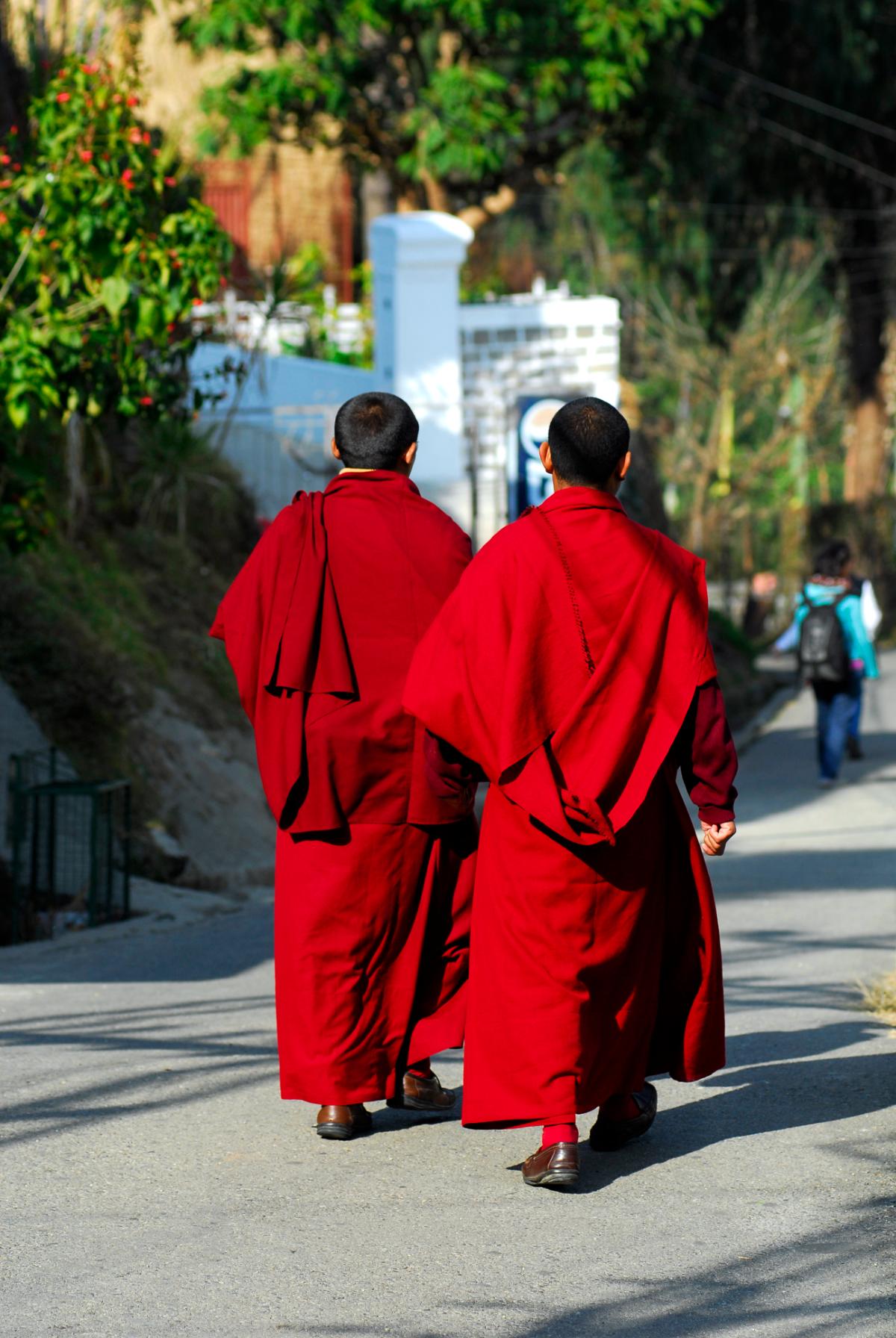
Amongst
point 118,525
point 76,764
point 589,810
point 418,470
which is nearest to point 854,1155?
point 589,810

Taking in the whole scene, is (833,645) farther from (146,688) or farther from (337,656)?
(337,656)

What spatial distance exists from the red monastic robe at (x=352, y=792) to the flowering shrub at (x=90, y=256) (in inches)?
143

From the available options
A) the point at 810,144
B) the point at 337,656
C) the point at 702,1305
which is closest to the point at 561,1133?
the point at 702,1305

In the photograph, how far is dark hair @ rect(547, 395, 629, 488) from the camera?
479cm

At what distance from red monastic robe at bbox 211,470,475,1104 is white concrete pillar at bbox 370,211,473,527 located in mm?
12198

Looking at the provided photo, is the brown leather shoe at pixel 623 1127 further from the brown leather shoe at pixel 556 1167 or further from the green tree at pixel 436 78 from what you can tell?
the green tree at pixel 436 78

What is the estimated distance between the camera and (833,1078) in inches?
227

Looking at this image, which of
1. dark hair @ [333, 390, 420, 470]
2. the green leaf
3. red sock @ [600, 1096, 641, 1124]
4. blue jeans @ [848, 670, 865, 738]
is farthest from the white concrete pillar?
red sock @ [600, 1096, 641, 1124]

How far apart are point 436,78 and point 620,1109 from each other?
60.8 ft

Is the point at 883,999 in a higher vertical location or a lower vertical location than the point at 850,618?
lower

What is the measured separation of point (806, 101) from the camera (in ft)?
92.7

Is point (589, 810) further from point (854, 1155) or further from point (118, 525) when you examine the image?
point (118, 525)

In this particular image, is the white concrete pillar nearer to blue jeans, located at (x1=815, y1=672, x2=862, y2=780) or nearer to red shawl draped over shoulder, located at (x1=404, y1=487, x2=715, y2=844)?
blue jeans, located at (x1=815, y1=672, x2=862, y2=780)

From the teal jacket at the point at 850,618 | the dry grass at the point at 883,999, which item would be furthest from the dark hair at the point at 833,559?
the dry grass at the point at 883,999
